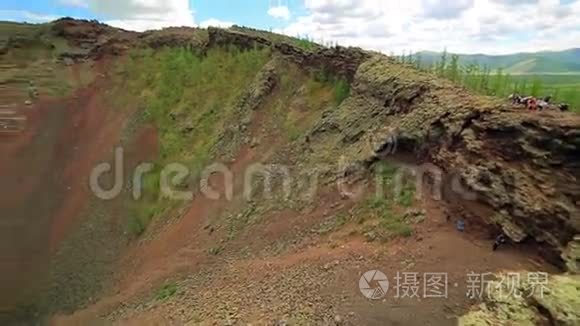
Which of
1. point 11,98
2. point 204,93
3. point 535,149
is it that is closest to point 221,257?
point 535,149

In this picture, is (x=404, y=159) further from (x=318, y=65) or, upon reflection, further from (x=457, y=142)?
(x=318, y=65)

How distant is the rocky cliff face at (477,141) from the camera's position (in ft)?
22.4

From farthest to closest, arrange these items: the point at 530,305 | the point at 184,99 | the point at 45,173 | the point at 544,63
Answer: the point at 544,63 → the point at 184,99 → the point at 45,173 → the point at 530,305

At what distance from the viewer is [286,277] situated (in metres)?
8.45

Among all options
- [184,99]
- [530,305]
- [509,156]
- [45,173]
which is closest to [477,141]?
[509,156]

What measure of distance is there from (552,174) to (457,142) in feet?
5.27

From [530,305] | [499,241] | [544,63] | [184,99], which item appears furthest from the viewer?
[544,63]

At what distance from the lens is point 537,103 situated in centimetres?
784

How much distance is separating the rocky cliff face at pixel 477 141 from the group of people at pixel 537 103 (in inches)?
10.3

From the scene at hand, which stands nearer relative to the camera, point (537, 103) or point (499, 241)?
point (499, 241)

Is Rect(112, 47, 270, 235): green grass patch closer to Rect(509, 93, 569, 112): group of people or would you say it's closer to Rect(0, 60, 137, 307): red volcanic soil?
Rect(0, 60, 137, 307): red volcanic soil

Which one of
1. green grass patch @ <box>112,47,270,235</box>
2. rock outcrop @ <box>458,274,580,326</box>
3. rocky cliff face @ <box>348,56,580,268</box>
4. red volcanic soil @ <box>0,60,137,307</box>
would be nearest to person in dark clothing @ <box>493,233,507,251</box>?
rocky cliff face @ <box>348,56,580,268</box>

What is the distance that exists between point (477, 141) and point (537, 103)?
0.96 metres

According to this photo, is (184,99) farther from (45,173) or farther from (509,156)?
(509,156)
